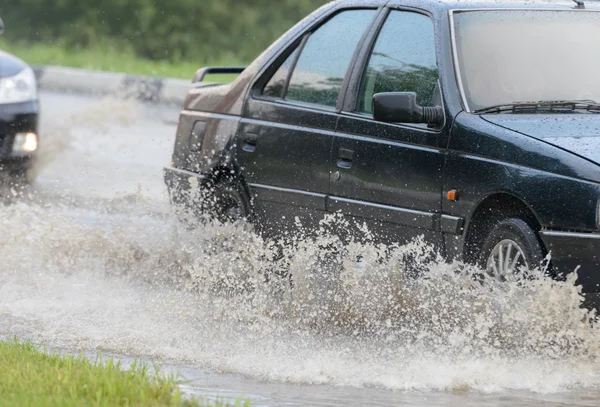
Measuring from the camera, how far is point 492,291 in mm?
6500

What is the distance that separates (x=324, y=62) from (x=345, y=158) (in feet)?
2.22

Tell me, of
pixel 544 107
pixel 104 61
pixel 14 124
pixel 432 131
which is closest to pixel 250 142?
pixel 432 131

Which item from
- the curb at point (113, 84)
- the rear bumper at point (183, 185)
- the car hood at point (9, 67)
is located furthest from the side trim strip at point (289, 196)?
the curb at point (113, 84)

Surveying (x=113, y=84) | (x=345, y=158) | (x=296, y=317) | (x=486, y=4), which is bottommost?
(x=296, y=317)

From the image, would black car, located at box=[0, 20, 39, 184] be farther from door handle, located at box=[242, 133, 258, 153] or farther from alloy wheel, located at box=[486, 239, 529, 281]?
alloy wheel, located at box=[486, 239, 529, 281]

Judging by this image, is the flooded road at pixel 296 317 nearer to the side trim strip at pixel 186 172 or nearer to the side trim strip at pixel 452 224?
the side trim strip at pixel 452 224

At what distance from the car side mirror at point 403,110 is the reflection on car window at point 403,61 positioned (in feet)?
0.65

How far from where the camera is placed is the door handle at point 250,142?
8.19 metres

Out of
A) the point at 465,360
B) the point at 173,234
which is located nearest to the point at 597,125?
the point at 465,360

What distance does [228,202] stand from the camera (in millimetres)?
8461

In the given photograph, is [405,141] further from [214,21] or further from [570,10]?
[214,21]

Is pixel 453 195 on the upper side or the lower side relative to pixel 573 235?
upper

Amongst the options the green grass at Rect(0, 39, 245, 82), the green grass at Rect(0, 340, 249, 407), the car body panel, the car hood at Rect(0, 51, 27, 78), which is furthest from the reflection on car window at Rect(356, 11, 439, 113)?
the green grass at Rect(0, 39, 245, 82)

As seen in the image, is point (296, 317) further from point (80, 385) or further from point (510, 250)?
point (80, 385)
